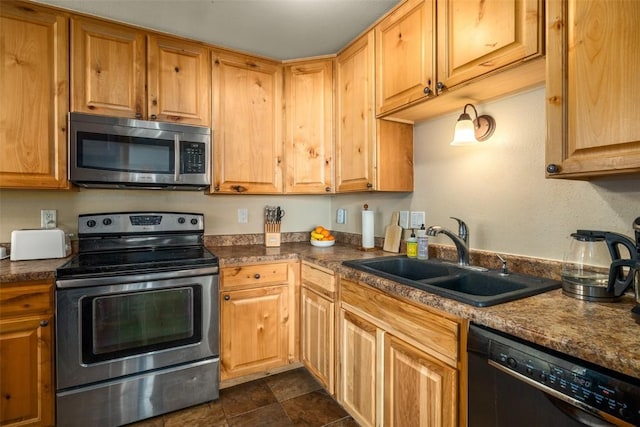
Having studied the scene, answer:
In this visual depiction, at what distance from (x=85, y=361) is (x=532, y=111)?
2.53m

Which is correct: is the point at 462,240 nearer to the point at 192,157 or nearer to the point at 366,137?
the point at 366,137

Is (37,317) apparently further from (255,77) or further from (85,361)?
(255,77)

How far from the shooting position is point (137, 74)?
2.00 m

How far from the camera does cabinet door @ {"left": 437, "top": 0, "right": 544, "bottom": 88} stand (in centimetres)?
112

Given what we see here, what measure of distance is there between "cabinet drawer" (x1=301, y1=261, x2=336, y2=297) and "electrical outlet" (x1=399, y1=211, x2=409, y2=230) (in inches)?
25.4

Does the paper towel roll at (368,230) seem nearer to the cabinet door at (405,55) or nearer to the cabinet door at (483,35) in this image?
the cabinet door at (405,55)

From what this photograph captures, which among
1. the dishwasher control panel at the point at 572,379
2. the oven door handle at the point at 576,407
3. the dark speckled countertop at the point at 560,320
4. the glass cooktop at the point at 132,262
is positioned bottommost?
the oven door handle at the point at 576,407

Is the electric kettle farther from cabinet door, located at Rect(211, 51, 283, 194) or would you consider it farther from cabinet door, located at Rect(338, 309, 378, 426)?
cabinet door, located at Rect(211, 51, 283, 194)

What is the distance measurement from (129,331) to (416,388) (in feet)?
4.96

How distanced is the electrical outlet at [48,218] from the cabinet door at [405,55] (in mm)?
2215

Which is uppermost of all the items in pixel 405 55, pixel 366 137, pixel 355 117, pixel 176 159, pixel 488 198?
pixel 405 55

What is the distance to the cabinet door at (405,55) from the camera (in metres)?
1.52

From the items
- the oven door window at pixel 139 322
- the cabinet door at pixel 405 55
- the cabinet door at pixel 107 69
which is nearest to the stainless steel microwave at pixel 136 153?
the cabinet door at pixel 107 69

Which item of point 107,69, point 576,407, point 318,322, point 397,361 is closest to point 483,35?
point 576,407
